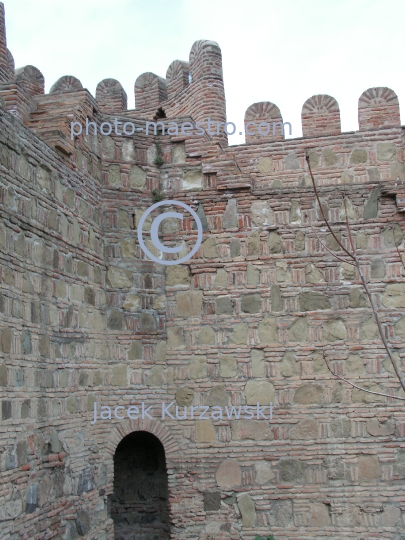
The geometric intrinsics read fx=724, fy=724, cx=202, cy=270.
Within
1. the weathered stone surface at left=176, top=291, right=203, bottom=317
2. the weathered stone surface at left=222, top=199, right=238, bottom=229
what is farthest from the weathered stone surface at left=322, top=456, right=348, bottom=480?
the weathered stone surface at left=222, top=199, right=238, bottom=229

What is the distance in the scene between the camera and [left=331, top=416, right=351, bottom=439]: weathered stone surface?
7848mm

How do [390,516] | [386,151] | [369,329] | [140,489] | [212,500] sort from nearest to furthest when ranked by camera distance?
1. [390,516]
2. [212,500]
3. [369,329]
4. [140,489]
5. [386,151]

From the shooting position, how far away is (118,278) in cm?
817

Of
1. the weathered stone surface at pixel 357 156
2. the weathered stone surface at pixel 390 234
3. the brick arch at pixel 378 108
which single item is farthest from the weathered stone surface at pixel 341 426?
the brick arch at pixel 378 108

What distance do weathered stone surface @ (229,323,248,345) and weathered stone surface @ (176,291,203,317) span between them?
46cm

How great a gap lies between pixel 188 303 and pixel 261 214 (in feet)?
4.35

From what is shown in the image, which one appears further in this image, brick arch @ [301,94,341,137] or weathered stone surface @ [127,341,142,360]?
brick arch @ [301,94,341,137]

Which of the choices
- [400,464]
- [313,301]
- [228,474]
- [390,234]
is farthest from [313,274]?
[228,474]

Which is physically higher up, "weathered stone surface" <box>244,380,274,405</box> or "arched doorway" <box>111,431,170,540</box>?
"weathered stone surface" <box>244,380,274,405</box>

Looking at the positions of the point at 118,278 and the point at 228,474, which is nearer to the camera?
the point at 228,474

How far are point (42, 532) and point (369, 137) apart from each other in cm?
594

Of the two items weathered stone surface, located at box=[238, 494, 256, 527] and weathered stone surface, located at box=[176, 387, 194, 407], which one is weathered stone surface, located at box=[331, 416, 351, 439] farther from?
weathered stone surface, located at box=[176, 387, 194, 407]

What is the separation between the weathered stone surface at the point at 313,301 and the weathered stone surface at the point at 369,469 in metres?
1.69

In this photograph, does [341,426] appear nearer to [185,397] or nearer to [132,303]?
[185,397]
